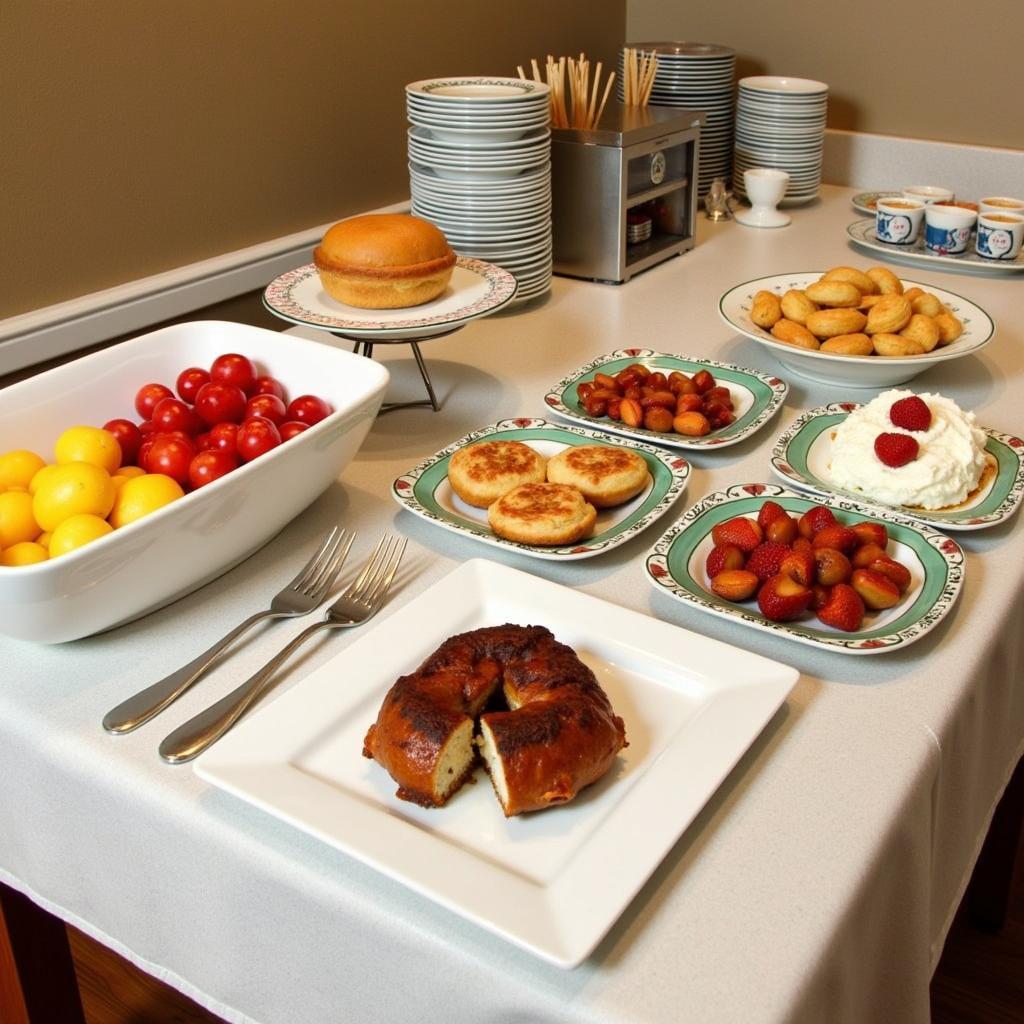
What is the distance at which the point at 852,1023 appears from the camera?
0.64 meters

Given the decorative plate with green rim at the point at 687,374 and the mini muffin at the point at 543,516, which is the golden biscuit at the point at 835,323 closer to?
the decorative plate with green rim at the point at 687,374

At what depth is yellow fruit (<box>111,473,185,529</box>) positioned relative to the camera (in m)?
0.81

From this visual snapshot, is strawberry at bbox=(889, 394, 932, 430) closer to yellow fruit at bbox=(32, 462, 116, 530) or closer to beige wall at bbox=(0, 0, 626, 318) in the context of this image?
yellow fruit at bbox=(32, 462, 116, 530)

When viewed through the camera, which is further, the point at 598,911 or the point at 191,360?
the point at 191,360

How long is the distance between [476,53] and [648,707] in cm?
145

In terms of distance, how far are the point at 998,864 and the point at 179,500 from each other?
1.16m

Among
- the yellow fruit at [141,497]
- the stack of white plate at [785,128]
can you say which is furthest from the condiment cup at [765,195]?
the yellow fruit at [141,497]

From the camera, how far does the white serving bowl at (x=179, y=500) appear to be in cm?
74

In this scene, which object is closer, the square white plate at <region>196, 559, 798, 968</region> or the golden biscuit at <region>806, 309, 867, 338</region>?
the square white plate at <region>196, 559, 798, 968</region>

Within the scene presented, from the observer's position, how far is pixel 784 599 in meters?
0.82

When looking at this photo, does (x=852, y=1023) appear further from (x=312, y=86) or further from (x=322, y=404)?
(x=312, y=86)

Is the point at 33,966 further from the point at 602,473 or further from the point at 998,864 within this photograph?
the point at 998,864

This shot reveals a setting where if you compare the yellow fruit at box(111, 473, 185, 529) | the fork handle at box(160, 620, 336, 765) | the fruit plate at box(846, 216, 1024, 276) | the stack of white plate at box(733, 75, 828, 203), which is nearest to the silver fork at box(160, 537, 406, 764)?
the fork handle at box(160, 620, 336, 765)

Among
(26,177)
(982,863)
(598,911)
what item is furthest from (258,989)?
(982,863)
